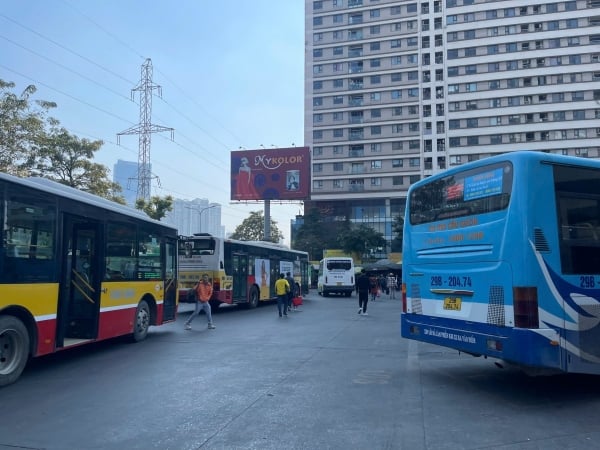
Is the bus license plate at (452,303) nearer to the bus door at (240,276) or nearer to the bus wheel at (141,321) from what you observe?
the bus wheel at (141,321)

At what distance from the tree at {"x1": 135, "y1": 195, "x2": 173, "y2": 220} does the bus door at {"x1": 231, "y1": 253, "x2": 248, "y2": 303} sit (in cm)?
1619

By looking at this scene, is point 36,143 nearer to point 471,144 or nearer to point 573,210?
point 573,210

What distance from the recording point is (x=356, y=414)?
5918mm

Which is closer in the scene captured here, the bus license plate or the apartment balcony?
the bus license plate

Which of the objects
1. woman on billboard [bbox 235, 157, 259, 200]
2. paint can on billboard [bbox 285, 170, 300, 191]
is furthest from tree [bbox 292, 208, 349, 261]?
paint can on billboard [bbox 285, 170, 300, 191]

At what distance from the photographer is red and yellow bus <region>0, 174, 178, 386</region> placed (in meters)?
7.42

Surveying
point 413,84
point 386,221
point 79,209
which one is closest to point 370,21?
point 413,84

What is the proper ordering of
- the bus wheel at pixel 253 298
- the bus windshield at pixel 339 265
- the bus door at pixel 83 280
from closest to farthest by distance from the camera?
1. the bus door at pixel 83 280
2. the bus wheel at pixel 253 298
3. the bus windshield at pixel 339 265

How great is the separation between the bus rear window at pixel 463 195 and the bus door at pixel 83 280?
243 inches

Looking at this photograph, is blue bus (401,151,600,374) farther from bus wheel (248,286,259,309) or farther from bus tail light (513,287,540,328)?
bus wheel (248,286,259,309)

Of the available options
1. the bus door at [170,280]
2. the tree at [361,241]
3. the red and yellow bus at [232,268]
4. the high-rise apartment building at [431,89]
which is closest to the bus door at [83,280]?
the bus door at [170,280]

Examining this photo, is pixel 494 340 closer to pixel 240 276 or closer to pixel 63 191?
pixel 63 191

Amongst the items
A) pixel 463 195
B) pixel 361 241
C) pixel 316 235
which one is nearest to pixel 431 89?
Answer: pixel 316 235

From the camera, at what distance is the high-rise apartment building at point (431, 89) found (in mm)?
69750
